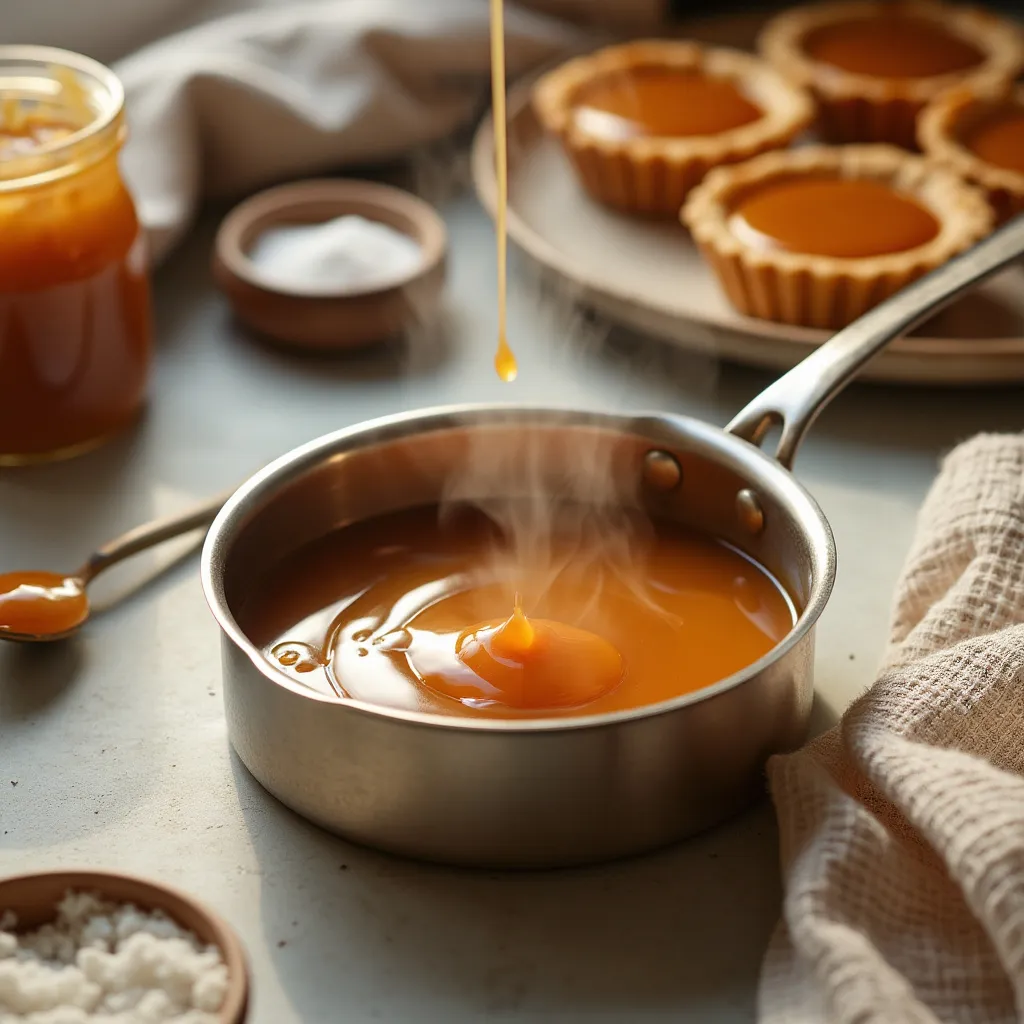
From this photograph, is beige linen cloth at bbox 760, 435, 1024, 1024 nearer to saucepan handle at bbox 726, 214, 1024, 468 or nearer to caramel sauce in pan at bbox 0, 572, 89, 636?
saucepan handle at bbox 726, 214, 1024, 468

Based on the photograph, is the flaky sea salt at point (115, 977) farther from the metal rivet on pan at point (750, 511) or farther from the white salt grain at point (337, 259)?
the white salt grain at point (337, 259)

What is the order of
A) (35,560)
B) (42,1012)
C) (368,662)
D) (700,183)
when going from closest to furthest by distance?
(42,1012), (368,662), (35,560), (700,183)

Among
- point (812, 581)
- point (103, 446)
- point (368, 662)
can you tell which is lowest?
point (103, 446)

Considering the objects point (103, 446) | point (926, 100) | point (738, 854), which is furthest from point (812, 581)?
point (926, 100)

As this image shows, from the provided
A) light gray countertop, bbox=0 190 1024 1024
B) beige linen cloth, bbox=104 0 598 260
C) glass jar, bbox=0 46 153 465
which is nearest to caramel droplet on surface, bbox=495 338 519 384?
light gray countertop, bbox=0 190 1024 1024

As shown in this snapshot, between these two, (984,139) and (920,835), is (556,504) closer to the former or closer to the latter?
(920,835)

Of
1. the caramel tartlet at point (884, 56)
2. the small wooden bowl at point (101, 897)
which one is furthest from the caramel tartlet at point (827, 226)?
the small wooden bowl at point (101, 897)

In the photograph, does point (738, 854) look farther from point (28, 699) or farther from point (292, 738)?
point (28, 699)
